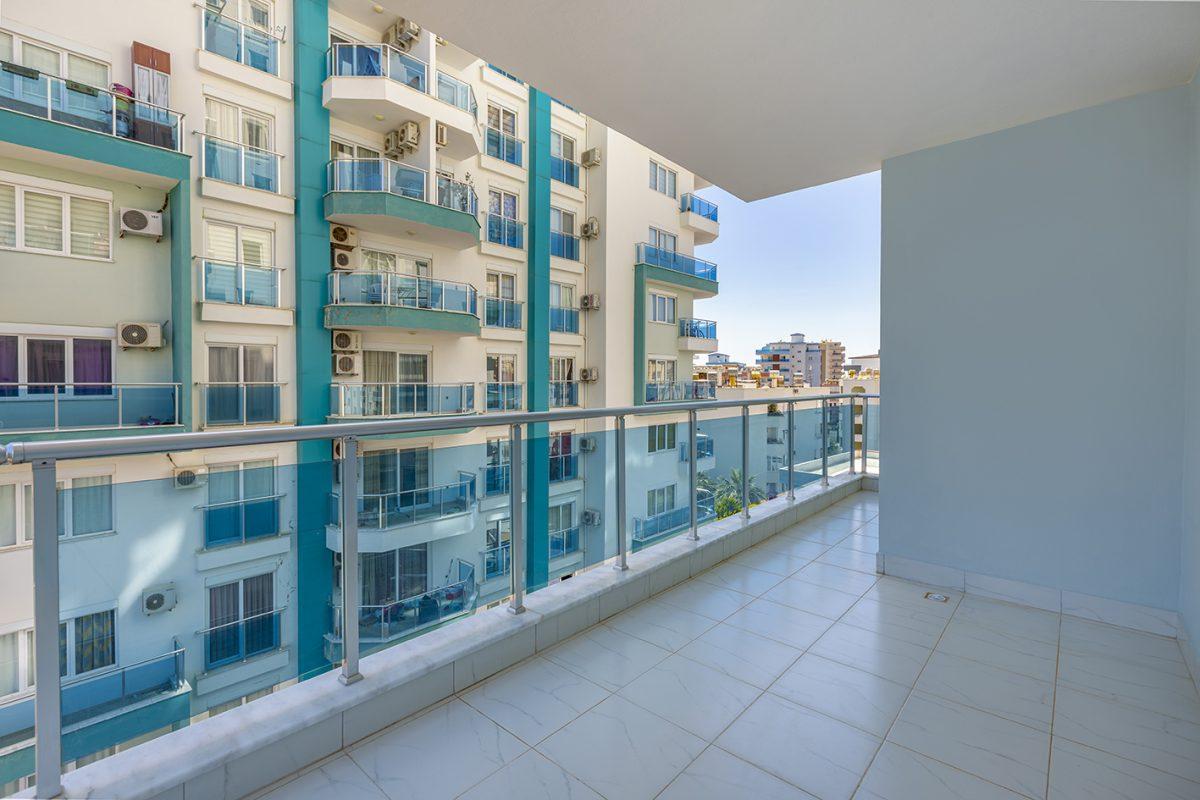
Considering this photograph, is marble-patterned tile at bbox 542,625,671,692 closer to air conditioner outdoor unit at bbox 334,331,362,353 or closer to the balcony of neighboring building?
air conditioner outdoor unit at bbox 334,331,362,353

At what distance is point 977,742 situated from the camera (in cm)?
170

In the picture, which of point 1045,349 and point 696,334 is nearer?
point 1045,349

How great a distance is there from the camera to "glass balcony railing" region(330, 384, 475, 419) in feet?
27.5

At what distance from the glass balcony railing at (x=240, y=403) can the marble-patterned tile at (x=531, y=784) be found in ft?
26.3

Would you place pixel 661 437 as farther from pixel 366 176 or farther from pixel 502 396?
pixel 502 396

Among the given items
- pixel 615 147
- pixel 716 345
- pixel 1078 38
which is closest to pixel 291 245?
pixel 615 147

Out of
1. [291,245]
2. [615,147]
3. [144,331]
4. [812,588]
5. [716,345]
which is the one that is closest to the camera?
[812,588]

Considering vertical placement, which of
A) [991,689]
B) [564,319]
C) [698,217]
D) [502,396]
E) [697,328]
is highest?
[698,217]

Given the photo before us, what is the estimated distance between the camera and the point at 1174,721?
1.82 meters

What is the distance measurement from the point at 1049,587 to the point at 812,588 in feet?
4.04

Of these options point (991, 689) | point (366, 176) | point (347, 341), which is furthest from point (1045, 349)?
point (366, 176)

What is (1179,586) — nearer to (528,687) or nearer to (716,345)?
(528,687)

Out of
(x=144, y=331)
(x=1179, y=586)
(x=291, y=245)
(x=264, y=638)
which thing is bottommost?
(x=1179, y=586)

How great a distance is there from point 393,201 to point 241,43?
2.90m
